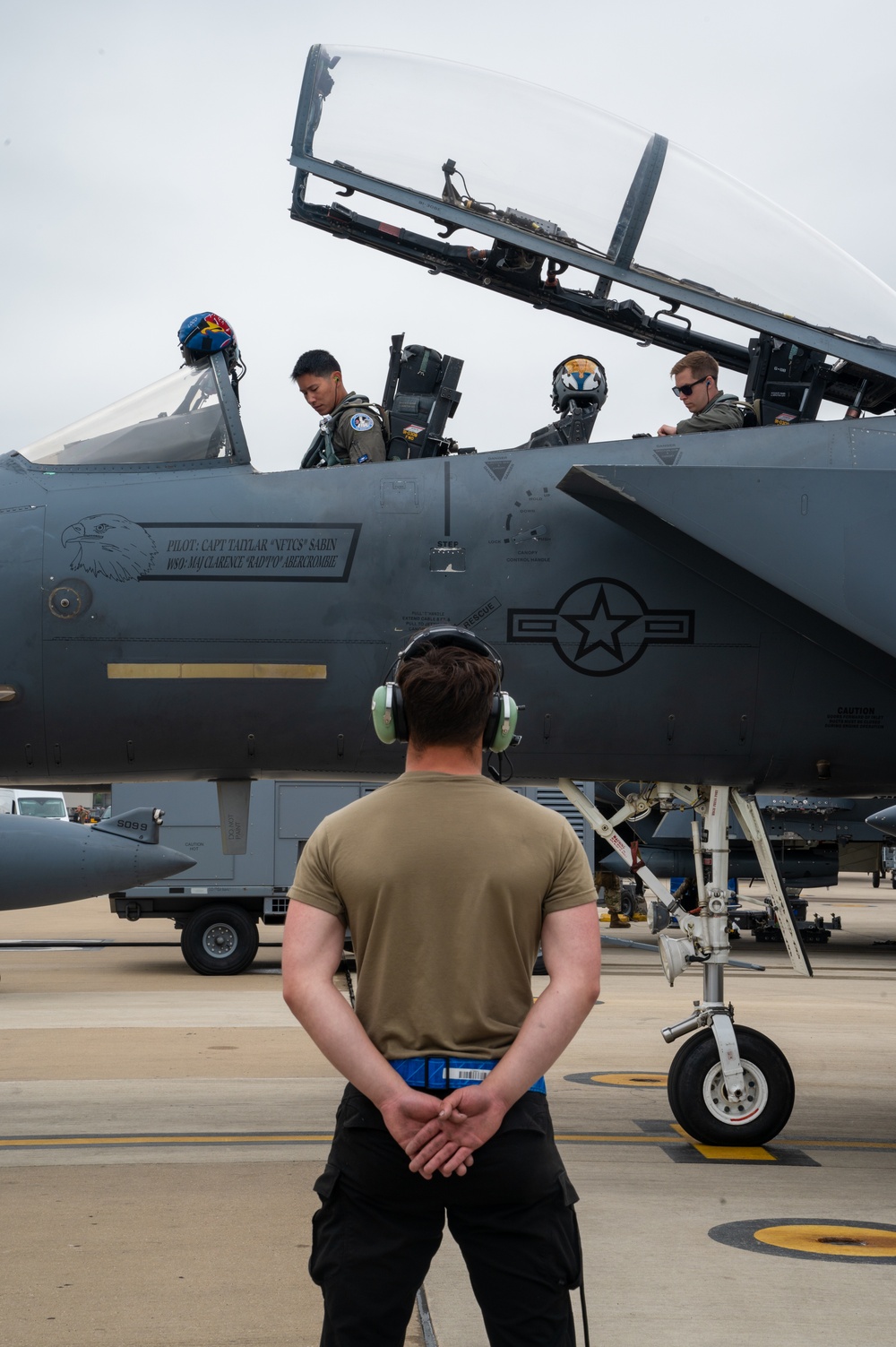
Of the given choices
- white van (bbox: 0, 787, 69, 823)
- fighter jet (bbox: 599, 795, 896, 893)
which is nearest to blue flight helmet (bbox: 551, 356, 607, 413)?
fighter jet (bbox: 599, 795, 896, 893)

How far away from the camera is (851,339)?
6.58 meters

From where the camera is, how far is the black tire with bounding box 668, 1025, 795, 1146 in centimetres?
691

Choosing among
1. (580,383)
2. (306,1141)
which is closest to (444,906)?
(580,383)

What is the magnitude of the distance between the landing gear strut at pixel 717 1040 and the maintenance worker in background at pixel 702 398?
200 cm

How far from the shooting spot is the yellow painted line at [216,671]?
6102mm

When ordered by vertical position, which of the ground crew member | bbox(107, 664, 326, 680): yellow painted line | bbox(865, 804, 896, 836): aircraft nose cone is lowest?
the ground crew member

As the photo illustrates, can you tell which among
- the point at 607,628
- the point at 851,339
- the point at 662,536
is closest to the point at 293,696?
the point at 607,628

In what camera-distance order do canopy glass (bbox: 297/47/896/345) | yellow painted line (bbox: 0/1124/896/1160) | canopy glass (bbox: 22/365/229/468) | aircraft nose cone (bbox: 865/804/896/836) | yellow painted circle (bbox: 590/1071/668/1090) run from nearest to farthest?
canopy glass (bbox: 22/365/229/468) → canopy glass (bbox: 297/47/896/345) → yellow painted line (bbox: 0/1124/896/1160) → yellow painted circle (bbox: 590/1071/668/1090) → aircraft nose cone (bbox: 865/804/896/836)

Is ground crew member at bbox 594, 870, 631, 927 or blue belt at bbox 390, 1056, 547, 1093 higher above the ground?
blue belt at bbox 390, 1056, 547, 1093

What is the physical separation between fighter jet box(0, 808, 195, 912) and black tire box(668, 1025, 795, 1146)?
25.9ft

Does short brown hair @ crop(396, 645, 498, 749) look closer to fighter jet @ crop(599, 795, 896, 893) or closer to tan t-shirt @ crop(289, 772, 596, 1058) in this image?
tan t-shirt @ crop(289, 772, 596, 1058)

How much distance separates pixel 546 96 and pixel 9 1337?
6.17m

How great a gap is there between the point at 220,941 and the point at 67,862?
3.66 metres

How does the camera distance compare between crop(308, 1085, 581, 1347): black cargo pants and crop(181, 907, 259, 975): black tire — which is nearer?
crop(308, 1085, 581, 1347): black cargo pants
